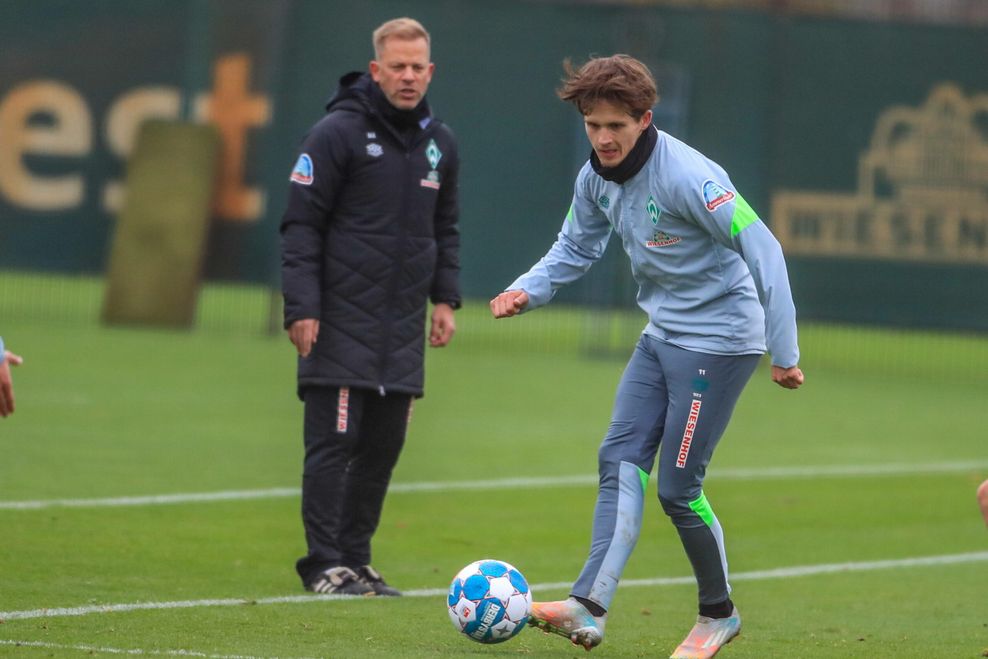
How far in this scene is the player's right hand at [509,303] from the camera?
6.60 m

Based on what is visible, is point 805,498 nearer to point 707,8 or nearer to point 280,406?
point 280,406

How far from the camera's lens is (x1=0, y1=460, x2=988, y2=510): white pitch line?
9.48 metres

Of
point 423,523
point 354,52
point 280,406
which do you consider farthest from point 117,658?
point 354,52

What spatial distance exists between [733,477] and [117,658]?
658 cm

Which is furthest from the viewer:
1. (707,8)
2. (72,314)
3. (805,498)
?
(72,314)

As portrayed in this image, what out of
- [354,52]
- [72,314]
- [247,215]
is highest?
[354,52]

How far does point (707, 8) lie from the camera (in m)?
19.1

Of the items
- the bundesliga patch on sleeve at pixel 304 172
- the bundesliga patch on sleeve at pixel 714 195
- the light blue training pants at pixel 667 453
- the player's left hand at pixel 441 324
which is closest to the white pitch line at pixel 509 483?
the player's left hand at pixel 441 324

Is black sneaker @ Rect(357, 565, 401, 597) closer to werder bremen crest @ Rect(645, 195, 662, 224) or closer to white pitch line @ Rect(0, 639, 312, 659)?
white pitch line @ Rect(0, 639, 312, 659)

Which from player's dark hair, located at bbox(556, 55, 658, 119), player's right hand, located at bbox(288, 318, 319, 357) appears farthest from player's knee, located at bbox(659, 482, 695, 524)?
player's right hand, located at bbox(288, 318, 319, 357)

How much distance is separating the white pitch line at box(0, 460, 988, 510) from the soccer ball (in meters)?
3.49

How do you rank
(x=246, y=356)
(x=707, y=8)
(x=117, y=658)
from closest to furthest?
(x=117, y=658) < (x=246, y=356) < (x=707, y=8)

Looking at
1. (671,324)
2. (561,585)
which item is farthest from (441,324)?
(671,324)

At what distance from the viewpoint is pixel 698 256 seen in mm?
6430
